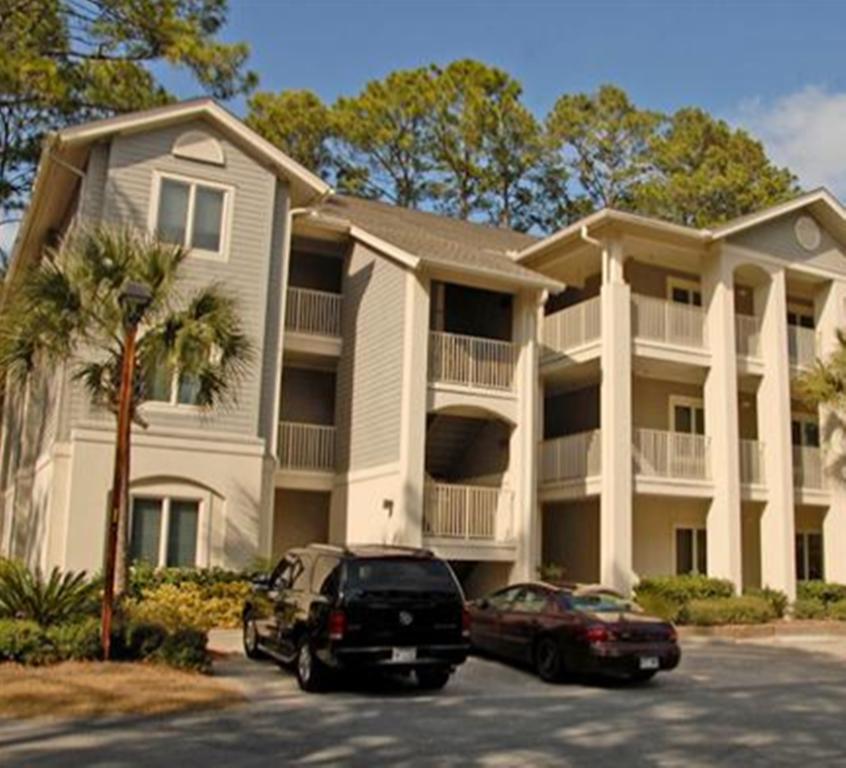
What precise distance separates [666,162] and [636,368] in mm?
22895

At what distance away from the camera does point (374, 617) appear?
40.2ft

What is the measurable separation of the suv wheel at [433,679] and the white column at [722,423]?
12652mm

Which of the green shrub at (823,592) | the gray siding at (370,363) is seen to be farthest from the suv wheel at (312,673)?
the green shrub at (823,592)

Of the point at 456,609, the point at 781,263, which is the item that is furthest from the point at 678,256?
the point at 456,609

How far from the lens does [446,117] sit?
42875mm

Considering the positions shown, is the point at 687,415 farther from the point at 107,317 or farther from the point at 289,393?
the point at 107,317

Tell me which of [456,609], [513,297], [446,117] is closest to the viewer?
[456,609]

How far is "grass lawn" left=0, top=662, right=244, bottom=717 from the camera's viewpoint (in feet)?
34.5

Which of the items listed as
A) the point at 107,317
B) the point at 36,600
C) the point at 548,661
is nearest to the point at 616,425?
the point at 548,661

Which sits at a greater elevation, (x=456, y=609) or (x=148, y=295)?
(x=148, y=295)

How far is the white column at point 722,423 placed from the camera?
2414 cm

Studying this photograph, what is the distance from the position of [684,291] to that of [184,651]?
62.0 ft

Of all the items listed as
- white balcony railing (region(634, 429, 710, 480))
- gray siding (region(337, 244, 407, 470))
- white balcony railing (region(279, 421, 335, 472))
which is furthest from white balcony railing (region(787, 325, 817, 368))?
white balcony railing (region(279, 421, 335, 472))

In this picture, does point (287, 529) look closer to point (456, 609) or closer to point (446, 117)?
point (456, 609)
